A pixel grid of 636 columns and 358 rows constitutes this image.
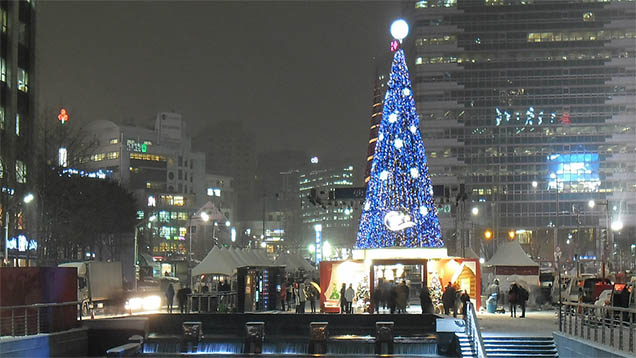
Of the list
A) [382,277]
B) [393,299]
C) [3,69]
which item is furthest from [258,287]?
[3,69]

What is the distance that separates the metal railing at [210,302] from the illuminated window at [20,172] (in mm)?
15931

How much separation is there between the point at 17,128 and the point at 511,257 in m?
38.4

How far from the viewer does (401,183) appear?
4081 cm

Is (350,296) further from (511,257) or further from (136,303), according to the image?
(136,303)

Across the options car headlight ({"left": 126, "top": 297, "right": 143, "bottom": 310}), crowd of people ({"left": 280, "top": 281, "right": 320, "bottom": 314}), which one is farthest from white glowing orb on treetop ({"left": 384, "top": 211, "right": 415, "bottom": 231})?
car headlight ({"left": 126, "top": 297, "right": 143, "bottom": 310})

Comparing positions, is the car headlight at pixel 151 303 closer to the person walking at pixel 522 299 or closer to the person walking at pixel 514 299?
the person walking at pixel 514 299

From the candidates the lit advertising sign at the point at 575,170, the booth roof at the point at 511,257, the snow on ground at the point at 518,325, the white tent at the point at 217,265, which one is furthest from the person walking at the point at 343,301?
the lit advertising sign at the point at 575,170

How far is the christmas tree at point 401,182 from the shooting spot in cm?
4069

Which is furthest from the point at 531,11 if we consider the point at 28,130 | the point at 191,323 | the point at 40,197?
the point at 191,323

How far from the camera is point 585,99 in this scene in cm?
14762

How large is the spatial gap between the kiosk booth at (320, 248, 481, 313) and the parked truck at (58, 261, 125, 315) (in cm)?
1120

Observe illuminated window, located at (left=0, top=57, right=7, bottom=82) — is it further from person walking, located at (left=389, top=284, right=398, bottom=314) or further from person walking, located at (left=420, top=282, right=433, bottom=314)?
person walking, located at (left=420, top=282, right=433, bottom=314)

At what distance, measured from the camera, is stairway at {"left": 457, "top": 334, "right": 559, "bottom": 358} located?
2688 centimetres

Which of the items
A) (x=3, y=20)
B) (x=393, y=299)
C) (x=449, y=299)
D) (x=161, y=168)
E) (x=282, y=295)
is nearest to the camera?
(x=449, y=299)
